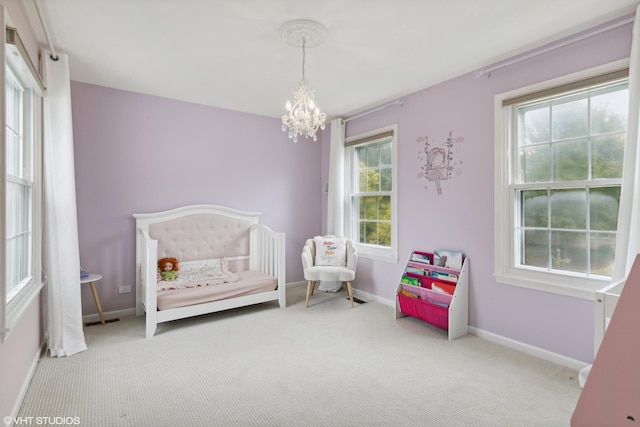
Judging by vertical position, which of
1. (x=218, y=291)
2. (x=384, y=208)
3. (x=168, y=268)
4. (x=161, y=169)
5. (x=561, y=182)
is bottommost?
(x=218, y=291)

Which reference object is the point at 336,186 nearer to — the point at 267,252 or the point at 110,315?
the point at 267,252

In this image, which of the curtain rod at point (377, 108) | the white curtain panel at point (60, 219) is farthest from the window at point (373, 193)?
the white curtain panel at point (60, 219)

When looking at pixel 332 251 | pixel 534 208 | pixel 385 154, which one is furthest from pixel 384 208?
pixel 534 208

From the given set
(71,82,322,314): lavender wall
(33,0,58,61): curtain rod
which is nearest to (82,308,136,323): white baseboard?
(71,82,322,314): lavender wall

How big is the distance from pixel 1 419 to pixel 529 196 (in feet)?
11.4

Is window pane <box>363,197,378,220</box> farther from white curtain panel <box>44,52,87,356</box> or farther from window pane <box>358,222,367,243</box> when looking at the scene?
white curtain panel <box>44,52,87,356</box>

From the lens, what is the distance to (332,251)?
3.98 meters

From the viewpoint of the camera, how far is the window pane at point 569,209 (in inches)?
93.7

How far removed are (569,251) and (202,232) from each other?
11.2 feet

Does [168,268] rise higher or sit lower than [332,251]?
lower

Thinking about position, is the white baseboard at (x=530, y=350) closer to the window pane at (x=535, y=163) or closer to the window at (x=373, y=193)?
the window at (x=373, y=193)

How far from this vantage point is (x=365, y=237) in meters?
4.26

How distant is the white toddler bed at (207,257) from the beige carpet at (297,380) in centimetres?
26

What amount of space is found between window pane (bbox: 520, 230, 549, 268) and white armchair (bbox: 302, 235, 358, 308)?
1662mm
